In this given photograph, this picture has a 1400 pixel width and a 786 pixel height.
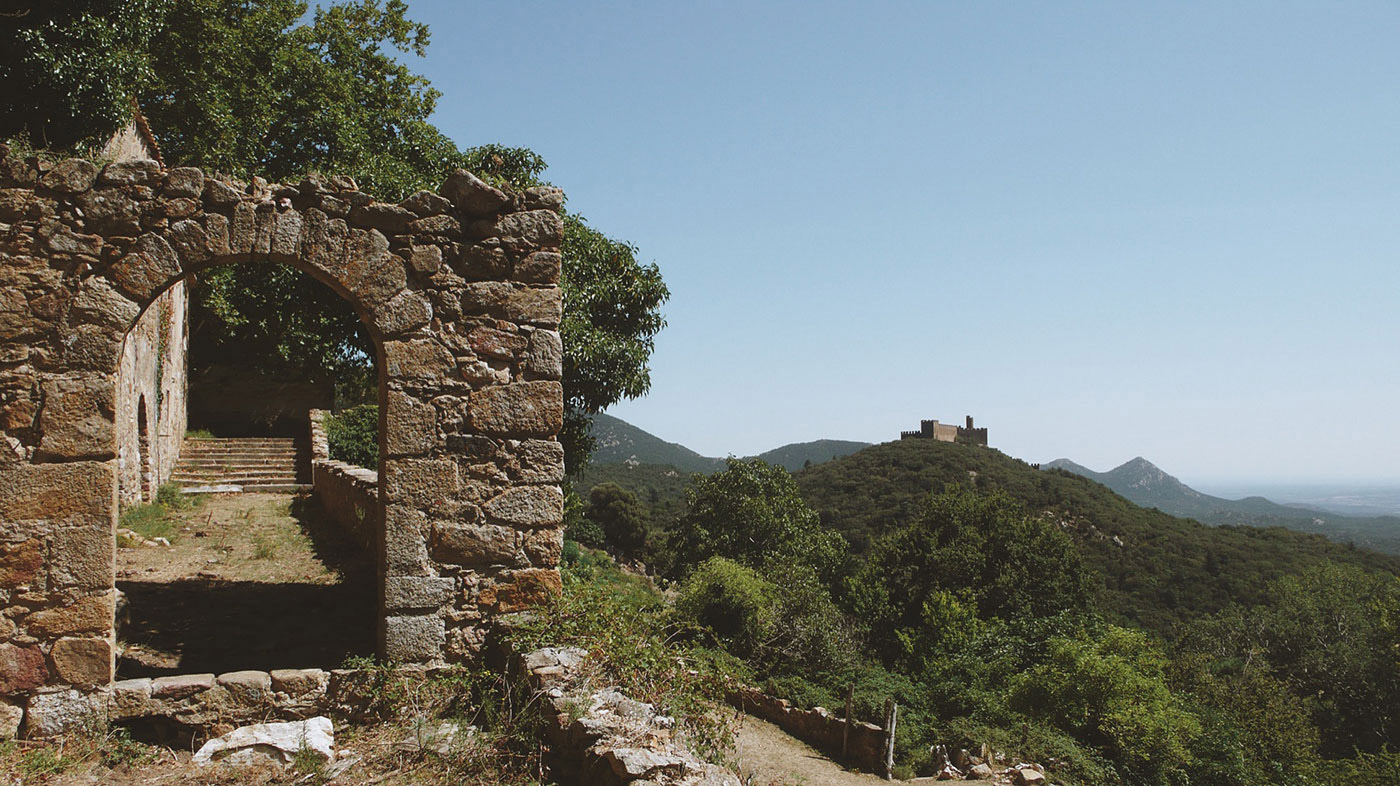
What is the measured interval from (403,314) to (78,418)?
1.76 m

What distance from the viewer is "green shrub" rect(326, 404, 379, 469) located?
17.3 m

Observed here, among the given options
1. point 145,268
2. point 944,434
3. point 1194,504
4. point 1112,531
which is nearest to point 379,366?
point 145,268

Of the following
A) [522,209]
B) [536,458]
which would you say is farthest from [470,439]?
[522,209]

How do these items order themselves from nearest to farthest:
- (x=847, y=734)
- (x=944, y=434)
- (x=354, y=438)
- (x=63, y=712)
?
(x=63, y=712), (x=847, y=734), (x=354, y=438), (x=944, y=434)

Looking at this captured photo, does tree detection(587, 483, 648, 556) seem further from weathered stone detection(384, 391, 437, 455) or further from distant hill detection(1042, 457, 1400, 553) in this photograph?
distant hill detection(1042, 457, 1400, 553)

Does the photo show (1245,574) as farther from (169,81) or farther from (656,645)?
(169,81)

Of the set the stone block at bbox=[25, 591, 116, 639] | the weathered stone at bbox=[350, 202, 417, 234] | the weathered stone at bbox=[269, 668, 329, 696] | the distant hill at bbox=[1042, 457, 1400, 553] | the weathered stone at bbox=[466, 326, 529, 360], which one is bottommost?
the distant hill at bbox=[1042, 457, 1400, 553]

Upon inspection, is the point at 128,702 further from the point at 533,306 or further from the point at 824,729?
the point at 824,729

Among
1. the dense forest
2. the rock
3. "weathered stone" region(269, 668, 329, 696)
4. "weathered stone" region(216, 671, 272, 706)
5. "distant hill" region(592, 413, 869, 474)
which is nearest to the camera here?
the rock

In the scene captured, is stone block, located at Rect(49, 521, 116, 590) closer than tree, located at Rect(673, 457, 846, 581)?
Yes

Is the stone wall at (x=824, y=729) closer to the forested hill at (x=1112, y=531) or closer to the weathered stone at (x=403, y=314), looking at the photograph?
the weathered stone at (x=403, y=314)

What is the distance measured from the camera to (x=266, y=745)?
12.8 ft

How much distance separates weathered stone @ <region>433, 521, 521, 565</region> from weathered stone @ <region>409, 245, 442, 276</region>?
5.13 feet

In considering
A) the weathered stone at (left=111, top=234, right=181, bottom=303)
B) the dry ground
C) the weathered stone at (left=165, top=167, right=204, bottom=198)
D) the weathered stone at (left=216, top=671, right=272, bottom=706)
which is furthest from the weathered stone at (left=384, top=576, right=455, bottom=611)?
the weathered stone at (left=165, top=167, right=204, bottom=198)
